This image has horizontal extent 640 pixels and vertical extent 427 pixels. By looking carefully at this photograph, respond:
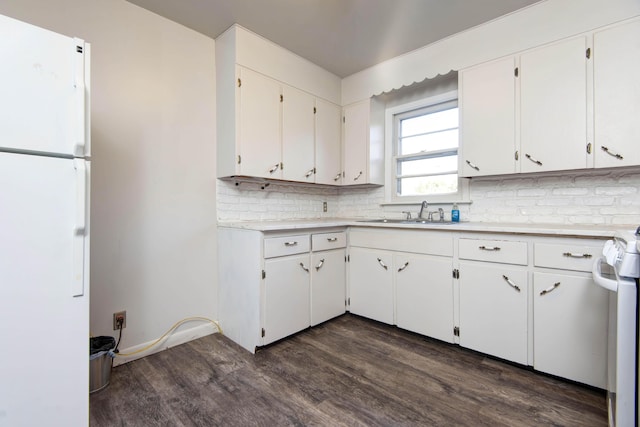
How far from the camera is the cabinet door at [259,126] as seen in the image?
2.39 m

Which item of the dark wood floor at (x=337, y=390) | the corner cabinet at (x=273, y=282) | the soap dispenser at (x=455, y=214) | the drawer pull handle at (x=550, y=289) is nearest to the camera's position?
the dark wood floor at (x=337, y=390)

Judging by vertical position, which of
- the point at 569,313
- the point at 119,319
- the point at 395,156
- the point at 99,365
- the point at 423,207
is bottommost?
the point at 99,365

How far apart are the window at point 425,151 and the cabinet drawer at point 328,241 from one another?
83 centimetres

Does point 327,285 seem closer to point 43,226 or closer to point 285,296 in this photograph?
point 285,296

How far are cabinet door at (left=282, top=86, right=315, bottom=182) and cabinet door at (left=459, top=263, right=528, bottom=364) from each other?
1.64m

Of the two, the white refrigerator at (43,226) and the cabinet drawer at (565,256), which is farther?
the cabinet drawer at (565,256)

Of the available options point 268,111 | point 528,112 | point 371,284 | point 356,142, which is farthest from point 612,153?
point 268,111

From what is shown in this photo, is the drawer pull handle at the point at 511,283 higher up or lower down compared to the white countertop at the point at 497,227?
lower down

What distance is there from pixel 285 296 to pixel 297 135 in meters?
1.50

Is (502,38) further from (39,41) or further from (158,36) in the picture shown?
(39,41)

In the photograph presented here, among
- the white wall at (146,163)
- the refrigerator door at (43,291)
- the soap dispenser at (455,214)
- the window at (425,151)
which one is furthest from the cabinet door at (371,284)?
the refrigerator door at (43,291)

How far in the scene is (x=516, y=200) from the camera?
2.38m

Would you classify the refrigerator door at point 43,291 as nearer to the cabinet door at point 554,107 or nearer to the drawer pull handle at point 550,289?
the drawer pull handle at point 550,289

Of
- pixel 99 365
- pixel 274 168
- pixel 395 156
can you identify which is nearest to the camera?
pixel 99 365
